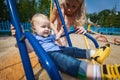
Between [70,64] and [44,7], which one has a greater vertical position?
[44,7]

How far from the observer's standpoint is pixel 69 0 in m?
2.47

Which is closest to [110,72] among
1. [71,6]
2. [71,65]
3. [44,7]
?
[71,65]

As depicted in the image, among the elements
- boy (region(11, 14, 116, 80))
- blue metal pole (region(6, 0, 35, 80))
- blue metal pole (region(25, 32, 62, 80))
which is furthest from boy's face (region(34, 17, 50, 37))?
blue metal pole (region(25, 32, 62, 80))

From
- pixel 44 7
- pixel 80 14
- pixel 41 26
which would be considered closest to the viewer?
pixel 41 26

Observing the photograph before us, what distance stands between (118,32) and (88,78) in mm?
16637

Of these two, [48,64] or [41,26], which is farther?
[41,26]

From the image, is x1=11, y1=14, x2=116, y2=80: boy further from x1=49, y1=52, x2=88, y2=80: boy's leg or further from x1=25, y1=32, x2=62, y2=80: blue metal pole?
x1=25, y1=32, x2=62, y2=80: blue metal pole

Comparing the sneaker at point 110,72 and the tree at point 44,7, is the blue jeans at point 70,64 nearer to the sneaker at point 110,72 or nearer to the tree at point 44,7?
the sneaker at point 110,72

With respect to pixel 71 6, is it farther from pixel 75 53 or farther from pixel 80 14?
pixel 75 53

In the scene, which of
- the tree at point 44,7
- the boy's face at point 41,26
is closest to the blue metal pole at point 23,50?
the boy's face at point 41,26

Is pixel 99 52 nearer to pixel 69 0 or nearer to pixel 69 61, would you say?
pixel 69 61

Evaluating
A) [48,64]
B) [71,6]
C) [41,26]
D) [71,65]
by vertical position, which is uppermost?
[71,6]

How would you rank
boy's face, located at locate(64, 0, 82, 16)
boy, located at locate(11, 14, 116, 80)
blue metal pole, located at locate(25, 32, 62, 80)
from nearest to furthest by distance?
1. blue metal pole, located at locate(25, 32, 62, 80)
2. boy, located at locate(11, 14, 116, 80)
3. boy's face, located at locate(64, 0, 82, 16)

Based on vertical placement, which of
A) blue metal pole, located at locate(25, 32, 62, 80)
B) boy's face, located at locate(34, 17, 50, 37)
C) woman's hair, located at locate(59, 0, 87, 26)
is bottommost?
blue metal pole, located at locate(25, 32, 62, 80)
